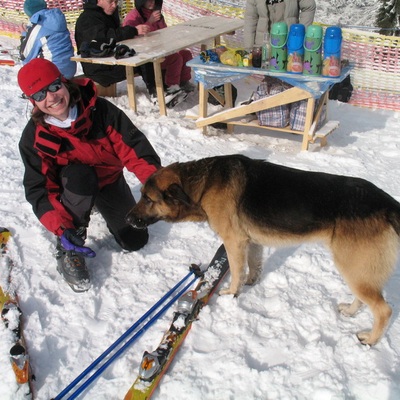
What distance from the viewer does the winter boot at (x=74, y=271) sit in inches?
122

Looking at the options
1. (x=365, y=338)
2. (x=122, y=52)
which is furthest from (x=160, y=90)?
(x=365, y=338)

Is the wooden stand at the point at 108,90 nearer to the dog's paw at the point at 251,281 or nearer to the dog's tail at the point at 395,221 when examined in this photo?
the dog's paw at the point at 251,281

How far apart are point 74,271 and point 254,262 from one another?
54.4 inches

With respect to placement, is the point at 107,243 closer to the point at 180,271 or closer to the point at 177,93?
the point at 180,271

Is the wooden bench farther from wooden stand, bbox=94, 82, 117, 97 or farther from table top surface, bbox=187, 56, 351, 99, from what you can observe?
table top surface, bbox=187, 56, 351, 99

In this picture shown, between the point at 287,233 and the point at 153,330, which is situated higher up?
the point at 287,233

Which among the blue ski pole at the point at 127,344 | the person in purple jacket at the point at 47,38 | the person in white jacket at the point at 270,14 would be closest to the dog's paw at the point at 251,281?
the blue ski pole at the point at 127,344

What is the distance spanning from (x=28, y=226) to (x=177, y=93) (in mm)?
3984

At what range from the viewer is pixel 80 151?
3.31 meters

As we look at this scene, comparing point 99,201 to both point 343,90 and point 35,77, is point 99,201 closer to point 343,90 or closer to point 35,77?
point 35,77

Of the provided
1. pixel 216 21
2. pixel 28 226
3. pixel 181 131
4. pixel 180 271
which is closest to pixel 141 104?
pixel 181 131

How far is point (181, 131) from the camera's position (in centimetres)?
616

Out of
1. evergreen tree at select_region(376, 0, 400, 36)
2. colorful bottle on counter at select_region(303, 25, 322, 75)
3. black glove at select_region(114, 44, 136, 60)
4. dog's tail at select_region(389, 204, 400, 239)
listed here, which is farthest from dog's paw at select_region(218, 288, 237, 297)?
evergreen tree at select_region(376, 0, 400, 36)

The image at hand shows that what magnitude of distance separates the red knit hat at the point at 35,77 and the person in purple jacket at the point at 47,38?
3.29m
